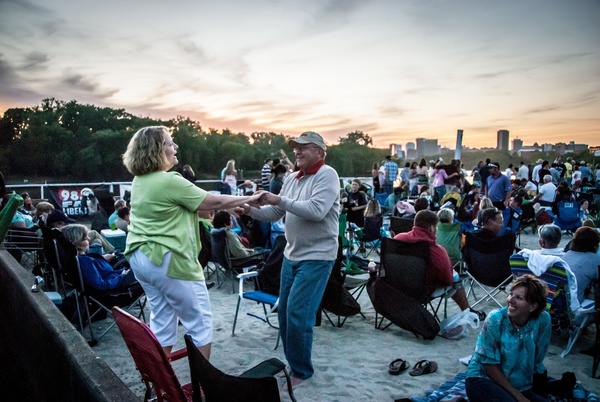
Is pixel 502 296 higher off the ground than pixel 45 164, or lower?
lower

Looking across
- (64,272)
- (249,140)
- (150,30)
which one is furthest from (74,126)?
(64,272)

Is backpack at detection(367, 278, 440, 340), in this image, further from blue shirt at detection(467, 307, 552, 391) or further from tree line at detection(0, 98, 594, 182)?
tree line at detection(0, 98, 594, 182)

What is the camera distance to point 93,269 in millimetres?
4605

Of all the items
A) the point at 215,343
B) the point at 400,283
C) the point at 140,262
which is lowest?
the point at 215,343

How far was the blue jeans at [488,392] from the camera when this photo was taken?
276cm

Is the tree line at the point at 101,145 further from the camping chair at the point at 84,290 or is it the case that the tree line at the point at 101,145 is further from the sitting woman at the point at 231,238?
the camping chair at the point at 84,290

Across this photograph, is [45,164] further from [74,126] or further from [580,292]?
[580,292]

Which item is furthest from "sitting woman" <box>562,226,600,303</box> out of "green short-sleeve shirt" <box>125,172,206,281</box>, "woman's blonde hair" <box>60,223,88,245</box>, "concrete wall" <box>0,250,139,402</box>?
"woman's blonde hair" <box>60,223,88,245</box>

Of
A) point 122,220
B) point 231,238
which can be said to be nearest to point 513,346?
point 231,238

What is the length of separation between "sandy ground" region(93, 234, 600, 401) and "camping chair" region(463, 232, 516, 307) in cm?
86

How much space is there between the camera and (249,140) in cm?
3259

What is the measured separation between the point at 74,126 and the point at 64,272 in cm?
2423

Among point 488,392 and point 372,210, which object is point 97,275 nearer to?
point 488,392

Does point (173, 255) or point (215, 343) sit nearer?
point (173, 255)
